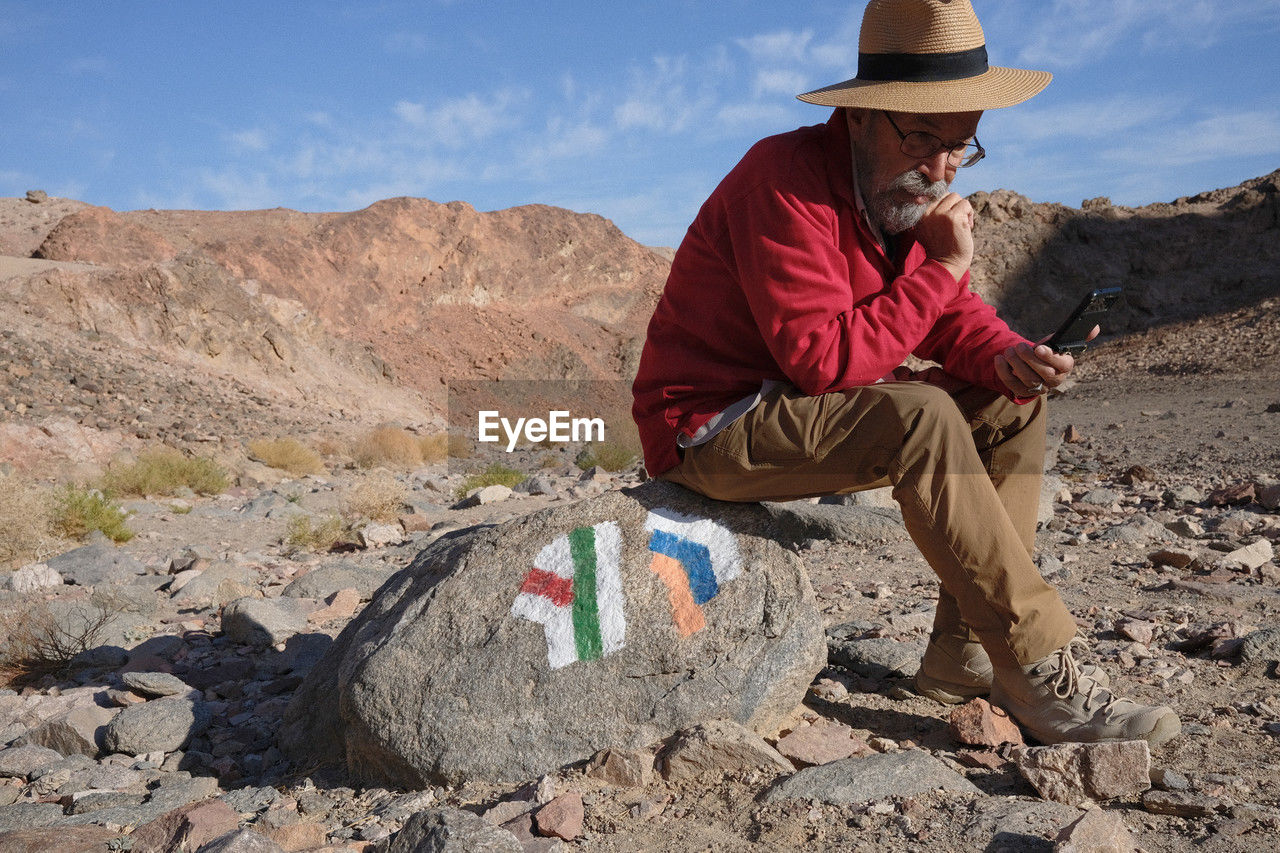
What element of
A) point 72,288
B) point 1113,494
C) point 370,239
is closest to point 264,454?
point 72,288

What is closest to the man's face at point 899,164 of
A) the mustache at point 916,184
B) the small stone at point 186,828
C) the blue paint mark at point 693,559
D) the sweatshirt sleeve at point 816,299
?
the mustache at point 916,184

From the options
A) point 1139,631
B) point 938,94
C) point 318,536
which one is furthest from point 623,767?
point 318,536

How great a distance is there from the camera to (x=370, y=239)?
22438 mm

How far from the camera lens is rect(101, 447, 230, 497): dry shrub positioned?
30.7 feet

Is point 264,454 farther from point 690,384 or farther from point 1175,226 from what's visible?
point 1175,226

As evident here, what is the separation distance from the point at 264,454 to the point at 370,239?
1168cm

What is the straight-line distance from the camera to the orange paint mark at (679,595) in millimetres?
2723

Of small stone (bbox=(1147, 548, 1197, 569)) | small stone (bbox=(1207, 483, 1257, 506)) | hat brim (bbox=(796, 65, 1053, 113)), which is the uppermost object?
hat brim (bbox=(796, 65, 1053, 113))

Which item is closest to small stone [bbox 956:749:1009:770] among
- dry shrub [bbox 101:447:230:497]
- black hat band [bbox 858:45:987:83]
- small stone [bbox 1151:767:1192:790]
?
small stone [bbox 1151:767:1192:790]

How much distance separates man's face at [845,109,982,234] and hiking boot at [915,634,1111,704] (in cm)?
128

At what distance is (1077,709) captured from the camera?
8.40 ft

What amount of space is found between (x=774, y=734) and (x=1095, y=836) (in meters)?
0.98

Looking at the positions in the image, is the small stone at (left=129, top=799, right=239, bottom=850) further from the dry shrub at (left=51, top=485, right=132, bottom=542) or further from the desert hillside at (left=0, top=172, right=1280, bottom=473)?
the desert hillside at (left=0, top=172, right=1280, bottom=473)

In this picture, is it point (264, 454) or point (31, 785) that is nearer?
point (31, 785)
